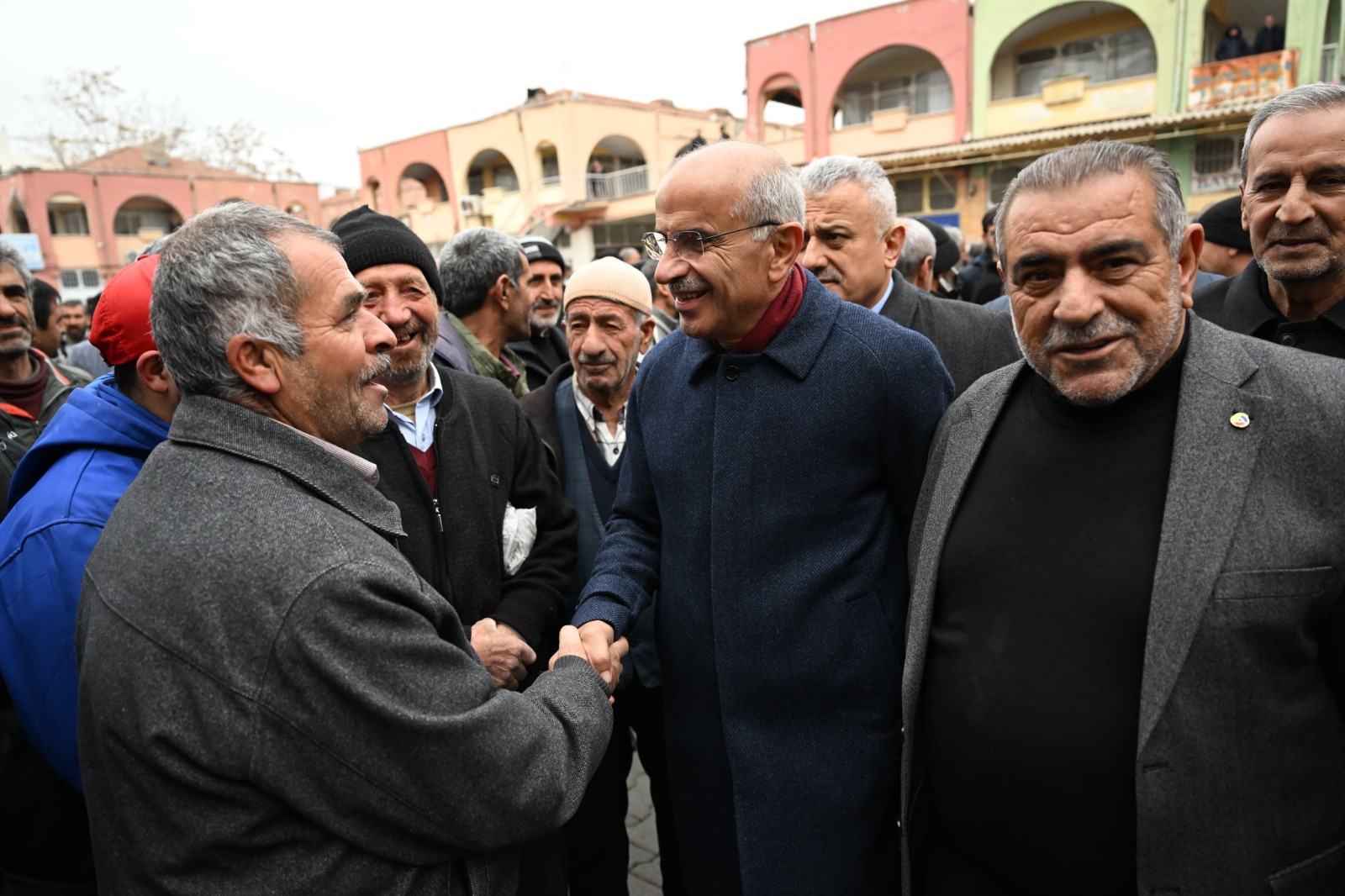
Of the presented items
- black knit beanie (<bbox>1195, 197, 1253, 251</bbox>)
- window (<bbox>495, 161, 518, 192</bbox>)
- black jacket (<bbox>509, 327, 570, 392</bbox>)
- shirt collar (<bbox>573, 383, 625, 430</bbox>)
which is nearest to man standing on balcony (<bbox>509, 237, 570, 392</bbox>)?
black jacket (<bbox>509, 327, 570, 392</bbox>)

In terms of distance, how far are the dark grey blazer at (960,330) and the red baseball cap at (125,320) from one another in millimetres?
2472

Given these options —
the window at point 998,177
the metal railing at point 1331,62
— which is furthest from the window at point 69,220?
the metal railing at point 1331,62

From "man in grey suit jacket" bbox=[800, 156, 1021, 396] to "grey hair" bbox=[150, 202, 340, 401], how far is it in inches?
85.6

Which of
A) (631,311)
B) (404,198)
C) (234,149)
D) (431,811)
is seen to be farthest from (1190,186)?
(234,149)

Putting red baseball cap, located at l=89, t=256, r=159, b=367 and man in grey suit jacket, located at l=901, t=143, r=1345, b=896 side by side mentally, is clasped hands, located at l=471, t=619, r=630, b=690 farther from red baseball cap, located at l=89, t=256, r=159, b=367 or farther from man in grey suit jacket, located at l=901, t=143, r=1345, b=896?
red baseball cap, located at l=89, t=256, r=159, b=367

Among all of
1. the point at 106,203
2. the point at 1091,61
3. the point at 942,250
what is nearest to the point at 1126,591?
the point at 942,250

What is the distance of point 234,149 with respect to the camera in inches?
1502

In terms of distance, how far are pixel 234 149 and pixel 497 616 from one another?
144 feet

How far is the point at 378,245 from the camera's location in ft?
8.80

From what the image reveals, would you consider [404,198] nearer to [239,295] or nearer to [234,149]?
[234,149]

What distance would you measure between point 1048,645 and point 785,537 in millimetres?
663

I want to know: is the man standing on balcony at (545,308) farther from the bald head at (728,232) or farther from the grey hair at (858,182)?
the bald head at (728,232)

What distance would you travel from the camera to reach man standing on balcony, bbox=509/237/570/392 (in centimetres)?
488

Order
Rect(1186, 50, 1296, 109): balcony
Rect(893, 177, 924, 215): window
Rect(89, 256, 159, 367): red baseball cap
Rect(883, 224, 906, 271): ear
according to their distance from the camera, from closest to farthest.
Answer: Rect(89, 256, 159, 367): red baseball cap, Rect(883, 224, 906, 271): ear, Rect(1186, 50, 1296, 109): balcony, Rect(893, 177, 924, 215): window
